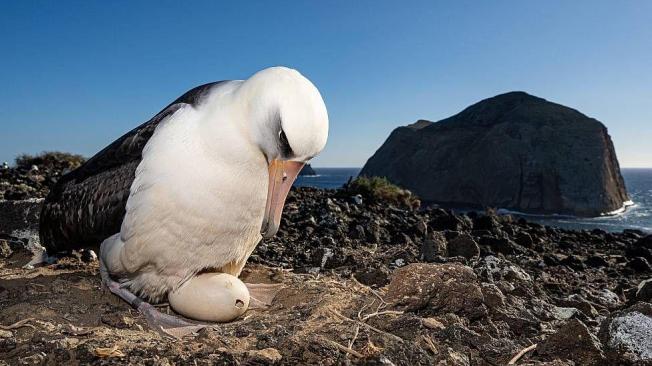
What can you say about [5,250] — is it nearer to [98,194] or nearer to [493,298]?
[98,194]

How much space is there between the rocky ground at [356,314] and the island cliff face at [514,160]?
42.3m

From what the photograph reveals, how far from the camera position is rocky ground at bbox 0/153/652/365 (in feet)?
7.89

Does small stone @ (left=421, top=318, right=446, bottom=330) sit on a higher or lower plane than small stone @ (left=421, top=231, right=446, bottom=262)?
lower

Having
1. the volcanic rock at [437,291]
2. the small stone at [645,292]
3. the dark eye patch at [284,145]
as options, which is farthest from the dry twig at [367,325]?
the small stone at [645,292]

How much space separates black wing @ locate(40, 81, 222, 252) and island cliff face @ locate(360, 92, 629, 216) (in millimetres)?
44307

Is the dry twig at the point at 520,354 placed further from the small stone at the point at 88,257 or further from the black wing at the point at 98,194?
the small stone at the point at 88,257

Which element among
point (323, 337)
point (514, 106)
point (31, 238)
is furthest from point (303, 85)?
point (514, 106)

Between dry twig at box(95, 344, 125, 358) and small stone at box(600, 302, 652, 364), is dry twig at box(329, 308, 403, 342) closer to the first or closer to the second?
small stone at box(600, 302, 652, 364)

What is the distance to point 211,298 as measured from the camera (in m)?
3.15

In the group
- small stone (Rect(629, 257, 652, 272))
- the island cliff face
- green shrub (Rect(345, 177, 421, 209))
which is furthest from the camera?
the island cliff face

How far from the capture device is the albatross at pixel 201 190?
2719 millimetres

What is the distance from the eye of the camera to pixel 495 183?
4809 centimetres

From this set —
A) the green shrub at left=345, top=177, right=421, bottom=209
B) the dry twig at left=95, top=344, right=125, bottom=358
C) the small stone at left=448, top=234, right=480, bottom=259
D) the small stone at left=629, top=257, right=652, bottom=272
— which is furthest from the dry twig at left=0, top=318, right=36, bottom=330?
the green shrub at left=345, top=177, right=421, bottom=209

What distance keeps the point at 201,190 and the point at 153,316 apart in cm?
95
